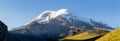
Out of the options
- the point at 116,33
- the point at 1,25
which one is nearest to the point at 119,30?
the point at 116,33

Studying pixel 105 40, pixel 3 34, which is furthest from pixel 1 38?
pixel 105 40

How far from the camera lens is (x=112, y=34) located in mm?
25219

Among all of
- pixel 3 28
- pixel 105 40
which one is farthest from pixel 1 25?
pixel 105 40

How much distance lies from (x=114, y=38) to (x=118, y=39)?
1.86ft

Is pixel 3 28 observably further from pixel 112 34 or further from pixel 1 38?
pixel 112 34

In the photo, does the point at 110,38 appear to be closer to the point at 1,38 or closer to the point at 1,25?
the point at 1,38

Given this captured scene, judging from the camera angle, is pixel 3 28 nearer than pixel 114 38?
No

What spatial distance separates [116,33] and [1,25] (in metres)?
78.9

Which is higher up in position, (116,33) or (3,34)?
(3,34)

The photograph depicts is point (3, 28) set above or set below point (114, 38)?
above

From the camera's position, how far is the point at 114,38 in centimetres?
2408

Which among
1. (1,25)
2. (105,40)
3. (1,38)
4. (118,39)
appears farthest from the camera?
(1,25)

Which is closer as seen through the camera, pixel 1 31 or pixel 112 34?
pixel 112 34

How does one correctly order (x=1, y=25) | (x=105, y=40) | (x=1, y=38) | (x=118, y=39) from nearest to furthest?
(x=118, y=39) < (x=105, y=40) < (x=1, y=38) < (x=1, y=25)
